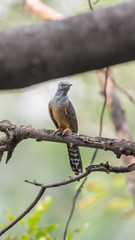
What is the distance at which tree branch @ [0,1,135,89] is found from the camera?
4.46ft

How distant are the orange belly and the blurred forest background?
7.26 feet

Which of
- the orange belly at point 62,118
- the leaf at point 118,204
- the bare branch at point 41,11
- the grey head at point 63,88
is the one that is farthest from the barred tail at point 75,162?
the bare branch at point 41,11

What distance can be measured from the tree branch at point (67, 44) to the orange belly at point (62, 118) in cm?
371

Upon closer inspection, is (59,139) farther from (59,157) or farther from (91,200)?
(59,157)

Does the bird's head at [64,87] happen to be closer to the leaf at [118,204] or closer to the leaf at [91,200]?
the leaf at [91,200]

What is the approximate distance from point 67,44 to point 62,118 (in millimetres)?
3773

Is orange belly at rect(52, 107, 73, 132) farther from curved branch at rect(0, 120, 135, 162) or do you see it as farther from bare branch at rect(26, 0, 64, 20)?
bare branch at rect(26, 0, 64, 20)

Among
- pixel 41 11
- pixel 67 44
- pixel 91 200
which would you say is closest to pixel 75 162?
pixel 91 200

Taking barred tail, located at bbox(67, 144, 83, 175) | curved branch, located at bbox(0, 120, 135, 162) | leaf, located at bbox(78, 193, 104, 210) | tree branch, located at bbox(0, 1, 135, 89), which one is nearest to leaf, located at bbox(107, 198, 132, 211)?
leaf, located at bbox(78, 193, 104, 210)

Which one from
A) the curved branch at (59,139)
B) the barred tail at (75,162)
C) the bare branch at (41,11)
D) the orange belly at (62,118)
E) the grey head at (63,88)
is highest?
the bare branch at (41,11)

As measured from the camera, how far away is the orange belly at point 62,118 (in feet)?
16.8

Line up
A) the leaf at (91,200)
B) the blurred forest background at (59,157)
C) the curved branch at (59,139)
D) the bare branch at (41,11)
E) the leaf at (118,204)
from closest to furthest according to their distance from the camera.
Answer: the curved branch at (59,139)
the leaf at (91,200)
the leaf at (118,204)
the bare branch at (41,11)
the blurred forest background at (59,157)

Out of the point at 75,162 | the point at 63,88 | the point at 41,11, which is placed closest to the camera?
the point at 75,162

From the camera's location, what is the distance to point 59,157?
42.8ft
